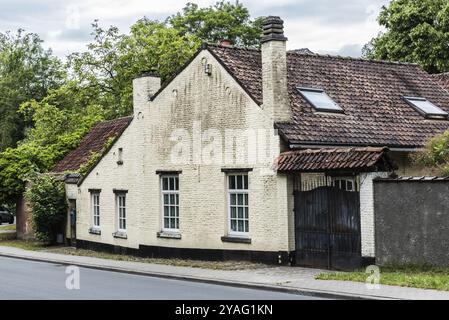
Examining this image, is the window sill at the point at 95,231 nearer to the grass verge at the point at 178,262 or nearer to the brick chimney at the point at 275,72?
the grass verge at the point at 178,262

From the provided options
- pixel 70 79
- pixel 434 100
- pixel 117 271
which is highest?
pixel 70 79

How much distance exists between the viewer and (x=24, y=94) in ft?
208

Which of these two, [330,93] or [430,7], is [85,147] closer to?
[330,93]

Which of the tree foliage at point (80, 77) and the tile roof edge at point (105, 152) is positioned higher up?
the tree foliage at point (80, 77)

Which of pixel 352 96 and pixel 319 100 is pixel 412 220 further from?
pixel 352 96

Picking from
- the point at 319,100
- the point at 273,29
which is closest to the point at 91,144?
the point at 319,100

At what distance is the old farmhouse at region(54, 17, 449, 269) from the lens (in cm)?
1961

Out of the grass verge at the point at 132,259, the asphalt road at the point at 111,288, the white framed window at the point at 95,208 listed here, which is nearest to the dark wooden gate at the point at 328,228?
the grass verge at the point at 132,259

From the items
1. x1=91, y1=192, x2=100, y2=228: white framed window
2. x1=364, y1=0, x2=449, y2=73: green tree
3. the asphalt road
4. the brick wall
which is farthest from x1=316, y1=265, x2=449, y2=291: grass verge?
x1=364, y1=0, x2=449, y2=73: green tree

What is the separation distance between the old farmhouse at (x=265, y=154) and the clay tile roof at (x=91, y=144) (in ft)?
15.4

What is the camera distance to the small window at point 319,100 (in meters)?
22.9

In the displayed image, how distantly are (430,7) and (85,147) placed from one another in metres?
18.5

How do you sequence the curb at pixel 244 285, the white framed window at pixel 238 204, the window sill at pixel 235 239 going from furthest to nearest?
→ the white framed window at pixel 238 204 < the window sill at pixel 235 239 < the curb at pixel 244 285
